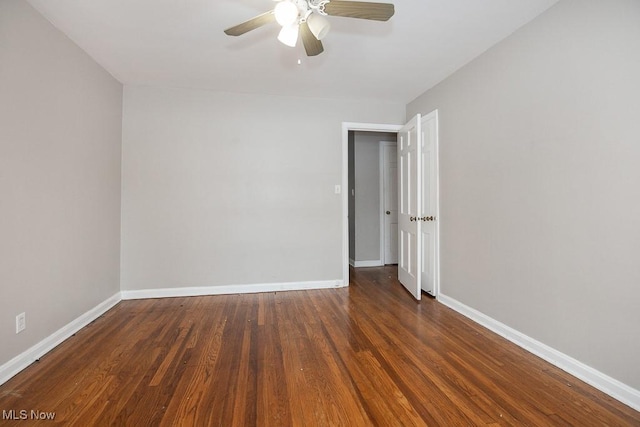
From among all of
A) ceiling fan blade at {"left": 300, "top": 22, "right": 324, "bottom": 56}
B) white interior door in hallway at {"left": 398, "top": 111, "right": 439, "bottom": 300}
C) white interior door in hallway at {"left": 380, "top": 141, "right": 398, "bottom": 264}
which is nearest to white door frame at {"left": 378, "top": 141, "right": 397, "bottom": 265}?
white interior door in hallway at {"left": 380, "top": 141, "right": 398, "bottom": 264}

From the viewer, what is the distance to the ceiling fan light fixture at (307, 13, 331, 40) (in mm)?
1564

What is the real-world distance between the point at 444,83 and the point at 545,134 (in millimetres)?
1370

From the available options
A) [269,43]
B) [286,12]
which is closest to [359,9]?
[286,12]

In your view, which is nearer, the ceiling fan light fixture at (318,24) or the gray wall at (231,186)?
the ceiling fan light fixture at (318,24)

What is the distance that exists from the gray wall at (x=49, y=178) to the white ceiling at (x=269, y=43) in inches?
10.4

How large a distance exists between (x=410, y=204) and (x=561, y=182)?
5.51ft

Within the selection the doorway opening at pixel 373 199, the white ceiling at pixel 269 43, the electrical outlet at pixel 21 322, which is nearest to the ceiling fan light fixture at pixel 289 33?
the white ceiling at pixel 269 43

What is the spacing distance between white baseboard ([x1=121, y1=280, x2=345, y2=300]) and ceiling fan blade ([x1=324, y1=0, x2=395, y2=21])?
2847 mm

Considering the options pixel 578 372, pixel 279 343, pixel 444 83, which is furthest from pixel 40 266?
pixel 444 83

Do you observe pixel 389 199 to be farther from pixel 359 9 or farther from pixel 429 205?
pixel 359 9

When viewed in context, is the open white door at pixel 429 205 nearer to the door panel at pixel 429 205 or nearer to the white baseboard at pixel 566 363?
the door panel at pixel 429 205

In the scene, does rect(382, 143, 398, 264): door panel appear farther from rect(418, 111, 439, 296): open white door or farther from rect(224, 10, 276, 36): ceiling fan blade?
rect(224, 10, 276, 36): ceiling fan blade

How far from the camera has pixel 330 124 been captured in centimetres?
363

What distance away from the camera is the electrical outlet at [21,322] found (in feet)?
5.97
